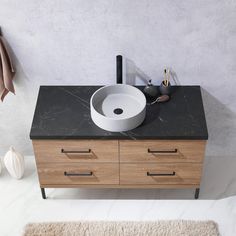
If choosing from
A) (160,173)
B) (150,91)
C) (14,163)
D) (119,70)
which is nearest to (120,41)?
(119,70)

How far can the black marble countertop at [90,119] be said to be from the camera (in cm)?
254

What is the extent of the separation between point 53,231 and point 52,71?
1015 millimetres

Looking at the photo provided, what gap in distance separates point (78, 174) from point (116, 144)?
0.36m

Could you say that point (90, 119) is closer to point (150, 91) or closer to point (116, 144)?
point (116, 144)

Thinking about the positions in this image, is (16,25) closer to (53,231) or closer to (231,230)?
(53,231)

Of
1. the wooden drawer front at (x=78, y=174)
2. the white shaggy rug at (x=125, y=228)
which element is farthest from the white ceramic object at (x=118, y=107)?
the white shaggy rug at (x=125, y=228)

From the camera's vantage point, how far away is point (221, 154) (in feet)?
10.7

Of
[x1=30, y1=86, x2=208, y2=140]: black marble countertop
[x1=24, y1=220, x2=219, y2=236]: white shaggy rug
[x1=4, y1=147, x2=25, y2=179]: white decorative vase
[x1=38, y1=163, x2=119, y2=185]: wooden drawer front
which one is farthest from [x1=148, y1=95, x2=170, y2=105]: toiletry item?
[x1=4, y1=147, x2=25, y2=179]: white decorative vase

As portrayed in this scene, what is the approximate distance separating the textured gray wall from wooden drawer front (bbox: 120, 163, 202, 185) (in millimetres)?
481

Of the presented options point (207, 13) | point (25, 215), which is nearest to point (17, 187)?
point (25, 215)

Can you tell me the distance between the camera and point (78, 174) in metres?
2.76

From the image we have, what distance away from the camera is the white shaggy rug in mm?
2762

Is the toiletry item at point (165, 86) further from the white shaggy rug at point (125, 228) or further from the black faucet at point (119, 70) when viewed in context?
the white shaggy rug at point (125, 228)

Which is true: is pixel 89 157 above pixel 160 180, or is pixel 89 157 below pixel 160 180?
above
